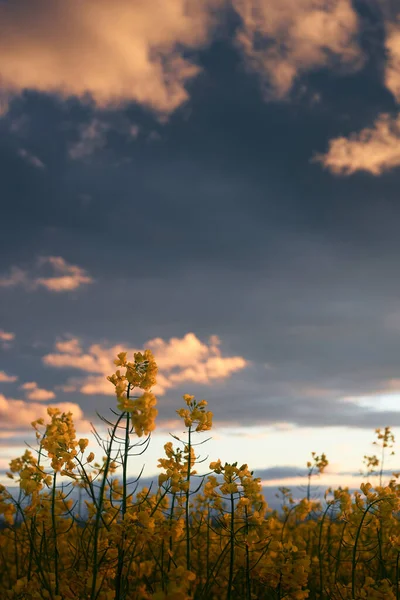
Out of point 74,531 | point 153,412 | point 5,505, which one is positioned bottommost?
point 74,531

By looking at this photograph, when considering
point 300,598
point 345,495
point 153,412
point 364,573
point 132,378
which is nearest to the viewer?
point 153,412

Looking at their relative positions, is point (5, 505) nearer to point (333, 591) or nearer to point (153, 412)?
point (153, 412)

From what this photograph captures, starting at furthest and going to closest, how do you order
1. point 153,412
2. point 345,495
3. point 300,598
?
point 345,495 < point 300,598 < point 153,412

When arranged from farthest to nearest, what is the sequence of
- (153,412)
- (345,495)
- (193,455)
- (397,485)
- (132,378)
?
(397,485)
(345,495)
(193,455)
(132,378)
(153,412)

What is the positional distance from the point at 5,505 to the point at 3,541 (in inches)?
125

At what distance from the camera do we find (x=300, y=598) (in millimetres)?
4211

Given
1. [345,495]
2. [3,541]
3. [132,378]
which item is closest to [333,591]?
[345,495]

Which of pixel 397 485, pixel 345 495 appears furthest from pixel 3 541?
pixel 397 485

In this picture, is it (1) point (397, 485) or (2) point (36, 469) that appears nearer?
(2) point (36, 469)

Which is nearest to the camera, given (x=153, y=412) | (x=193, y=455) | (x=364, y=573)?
(x=153, y=412)

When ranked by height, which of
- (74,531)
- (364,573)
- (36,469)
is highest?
(36,469)

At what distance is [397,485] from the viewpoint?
6.69 m

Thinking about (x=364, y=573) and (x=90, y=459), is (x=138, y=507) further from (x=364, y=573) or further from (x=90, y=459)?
(x=364, y=573)

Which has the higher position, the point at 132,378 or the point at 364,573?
the point at 132,378
